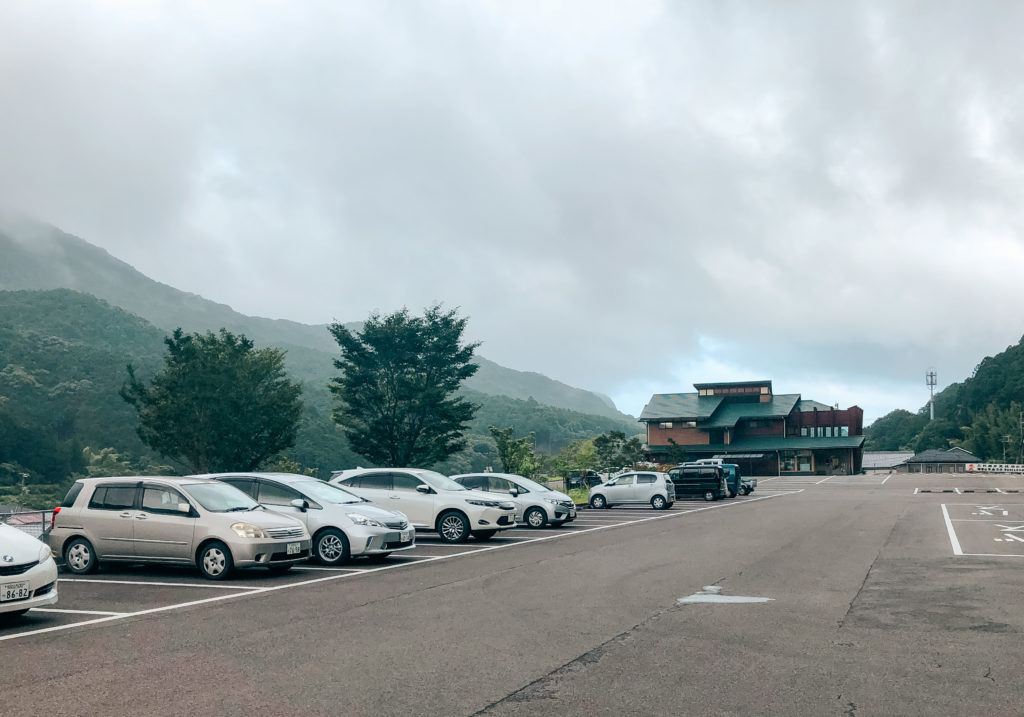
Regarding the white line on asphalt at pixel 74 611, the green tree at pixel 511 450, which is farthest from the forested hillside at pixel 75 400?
the white line on asphalt at pixel 74 611

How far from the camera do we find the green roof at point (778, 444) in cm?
8981

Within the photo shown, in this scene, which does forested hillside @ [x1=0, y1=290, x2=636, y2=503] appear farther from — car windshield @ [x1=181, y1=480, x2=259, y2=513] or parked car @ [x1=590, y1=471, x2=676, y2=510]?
car windshield @ [x1=181, y1=480, x2=259, y2=513]

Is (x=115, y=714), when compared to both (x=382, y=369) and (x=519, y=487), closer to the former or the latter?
(x=519, y=487)

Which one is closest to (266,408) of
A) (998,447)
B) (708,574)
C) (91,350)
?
(708,574)

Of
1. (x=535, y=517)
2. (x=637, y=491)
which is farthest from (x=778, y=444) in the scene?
(x=535, y=517)

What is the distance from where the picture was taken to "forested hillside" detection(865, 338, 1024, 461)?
4296 inches

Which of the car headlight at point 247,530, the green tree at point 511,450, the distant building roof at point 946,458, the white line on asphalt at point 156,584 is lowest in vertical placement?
the white line on asphalt at point 156,584

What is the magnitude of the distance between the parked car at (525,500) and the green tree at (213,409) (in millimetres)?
13781

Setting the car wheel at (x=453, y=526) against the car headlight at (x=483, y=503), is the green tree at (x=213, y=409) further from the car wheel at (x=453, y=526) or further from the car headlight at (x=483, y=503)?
the car headlight at (x=483, y=503)

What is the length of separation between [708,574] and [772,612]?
353 cm

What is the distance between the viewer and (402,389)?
38.8 meters

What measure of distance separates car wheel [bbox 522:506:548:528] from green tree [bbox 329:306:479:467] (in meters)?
14.7

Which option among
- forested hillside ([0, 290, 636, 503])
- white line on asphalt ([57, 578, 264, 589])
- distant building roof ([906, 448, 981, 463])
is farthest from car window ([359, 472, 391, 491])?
distant building roof ([906, 448, 981, 463])

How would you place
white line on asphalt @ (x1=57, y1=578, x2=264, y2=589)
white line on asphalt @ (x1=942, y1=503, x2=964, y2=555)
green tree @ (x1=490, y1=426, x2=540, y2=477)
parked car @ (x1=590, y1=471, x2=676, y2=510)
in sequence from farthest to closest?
green tree @ (x1=490, y1=426, x2=540, y2=477) → parked car @ (x1=590, y1=471, x2=676, y2=510) → white line on asphalt @ (x1=942, y1=503, x2=964, y2=555) → white line on asphalt @ (x1=57, y1=578, x2=264, y2=589)
